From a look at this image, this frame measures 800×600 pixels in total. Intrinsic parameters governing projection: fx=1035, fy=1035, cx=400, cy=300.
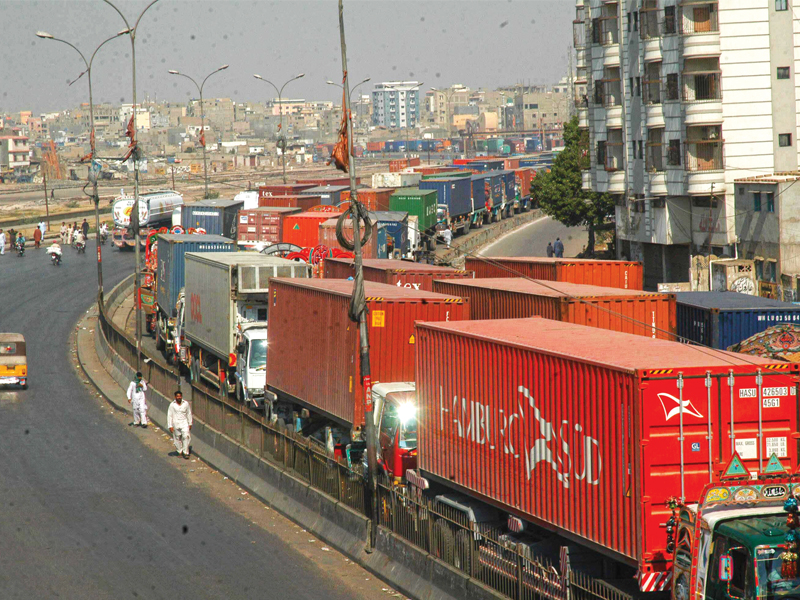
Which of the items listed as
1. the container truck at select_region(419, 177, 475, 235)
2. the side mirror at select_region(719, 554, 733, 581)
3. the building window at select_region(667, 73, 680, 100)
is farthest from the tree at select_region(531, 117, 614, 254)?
the side mirror at select_region(719, 554, 733, 581)

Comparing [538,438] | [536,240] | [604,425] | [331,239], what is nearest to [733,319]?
[538,438]

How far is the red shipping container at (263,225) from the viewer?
163 feet

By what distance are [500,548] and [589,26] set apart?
37.8 meters

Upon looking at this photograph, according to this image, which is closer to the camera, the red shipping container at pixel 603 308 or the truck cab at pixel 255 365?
the red shipping container at pixel 603 308

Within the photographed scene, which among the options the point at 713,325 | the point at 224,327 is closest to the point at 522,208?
the point at 224,327

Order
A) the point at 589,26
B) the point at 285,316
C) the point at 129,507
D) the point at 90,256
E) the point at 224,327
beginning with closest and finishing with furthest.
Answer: the point at 129,507 < the point at 285,316 < the point at 224,327 < the point at 589,26 < the point at 90,256

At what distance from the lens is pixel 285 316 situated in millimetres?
22922

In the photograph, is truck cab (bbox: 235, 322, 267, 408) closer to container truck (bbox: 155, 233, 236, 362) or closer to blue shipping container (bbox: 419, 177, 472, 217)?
container truck (bbox: 155, 233, 236, 362)

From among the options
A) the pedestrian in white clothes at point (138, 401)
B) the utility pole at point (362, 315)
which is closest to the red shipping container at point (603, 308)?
the utility pole at point (362, 315)

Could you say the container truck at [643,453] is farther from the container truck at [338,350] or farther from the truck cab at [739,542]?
the container truck at [338,350]

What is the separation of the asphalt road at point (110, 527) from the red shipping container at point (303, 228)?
65.4 feet

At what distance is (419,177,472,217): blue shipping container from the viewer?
66.4 metres

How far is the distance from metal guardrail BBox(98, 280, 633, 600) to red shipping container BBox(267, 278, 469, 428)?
1171 mm

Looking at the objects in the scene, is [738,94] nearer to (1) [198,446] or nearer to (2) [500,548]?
(1) [198,446]
